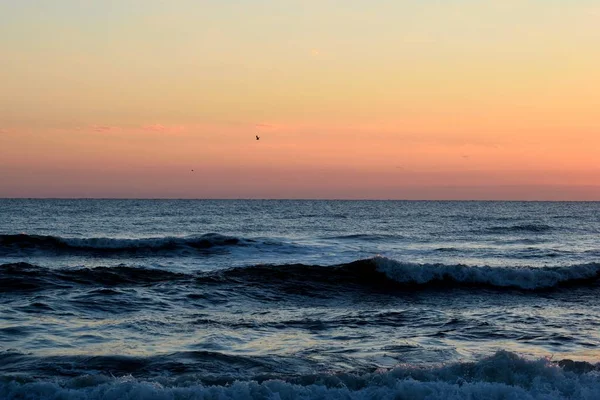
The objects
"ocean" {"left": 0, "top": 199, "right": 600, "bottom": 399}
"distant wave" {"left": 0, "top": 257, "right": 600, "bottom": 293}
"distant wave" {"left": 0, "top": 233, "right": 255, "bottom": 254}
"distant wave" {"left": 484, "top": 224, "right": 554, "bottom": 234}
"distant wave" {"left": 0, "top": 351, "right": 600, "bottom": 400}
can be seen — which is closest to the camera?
"distant wave" {"left": 0, "top": 351, "right": 600, "bottom": 400}

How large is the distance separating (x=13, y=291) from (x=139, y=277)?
15.1ft

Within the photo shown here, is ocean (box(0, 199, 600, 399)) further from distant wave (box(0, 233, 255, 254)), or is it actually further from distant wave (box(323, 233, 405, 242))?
distant wave (box(323, 233, 405, 242))

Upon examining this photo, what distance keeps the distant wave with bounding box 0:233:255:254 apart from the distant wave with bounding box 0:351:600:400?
22344 mm

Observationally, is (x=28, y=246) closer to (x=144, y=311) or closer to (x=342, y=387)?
(x=144, y=311)

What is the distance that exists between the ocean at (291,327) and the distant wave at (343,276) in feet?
0.22

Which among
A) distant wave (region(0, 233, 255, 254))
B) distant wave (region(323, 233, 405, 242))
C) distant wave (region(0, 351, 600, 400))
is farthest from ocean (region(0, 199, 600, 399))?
distant wave (region(323, 233, 405, 242))

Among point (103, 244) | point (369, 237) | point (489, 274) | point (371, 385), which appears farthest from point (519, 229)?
point (371, 385)

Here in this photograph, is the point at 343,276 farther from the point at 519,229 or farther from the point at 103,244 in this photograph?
the point at 519,229

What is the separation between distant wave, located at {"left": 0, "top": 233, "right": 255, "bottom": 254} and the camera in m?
31.3

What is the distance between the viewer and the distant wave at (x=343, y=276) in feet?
68.9

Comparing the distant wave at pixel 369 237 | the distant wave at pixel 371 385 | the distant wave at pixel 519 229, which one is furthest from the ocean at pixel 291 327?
the distant wave at pixel 519 229

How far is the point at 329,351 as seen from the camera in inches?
484

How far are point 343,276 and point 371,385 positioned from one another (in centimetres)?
1372

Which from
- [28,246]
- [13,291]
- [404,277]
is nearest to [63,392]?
[13,291]
